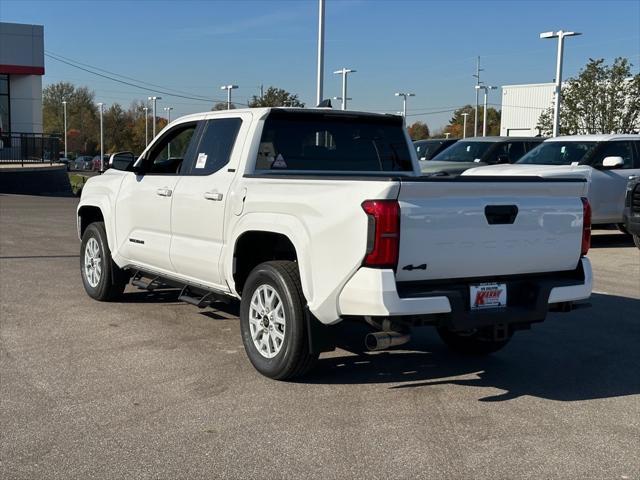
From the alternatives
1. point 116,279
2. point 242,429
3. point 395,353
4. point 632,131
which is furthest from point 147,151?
point 632,131

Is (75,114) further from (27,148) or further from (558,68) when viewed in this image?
(558,68)

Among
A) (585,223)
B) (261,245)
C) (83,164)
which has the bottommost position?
(261,245)

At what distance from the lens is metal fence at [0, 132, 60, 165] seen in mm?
33812

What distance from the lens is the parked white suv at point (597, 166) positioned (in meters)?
13.3

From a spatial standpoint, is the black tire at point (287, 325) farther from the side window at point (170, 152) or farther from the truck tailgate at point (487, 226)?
the side window at point (170, 152)

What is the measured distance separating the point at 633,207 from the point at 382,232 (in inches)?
348

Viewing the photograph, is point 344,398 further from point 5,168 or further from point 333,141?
point 5,168

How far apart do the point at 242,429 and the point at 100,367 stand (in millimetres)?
1741

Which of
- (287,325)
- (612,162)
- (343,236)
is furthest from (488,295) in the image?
(612,162)

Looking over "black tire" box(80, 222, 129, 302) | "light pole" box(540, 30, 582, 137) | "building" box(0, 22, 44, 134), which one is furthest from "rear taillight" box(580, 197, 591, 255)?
"building" box(0, 22, 44, 134)

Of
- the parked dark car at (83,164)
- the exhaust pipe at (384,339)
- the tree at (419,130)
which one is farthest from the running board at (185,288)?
the tree at (419,130)

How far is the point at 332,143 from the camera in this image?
656cm

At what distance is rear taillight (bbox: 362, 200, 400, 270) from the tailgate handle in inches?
28.1

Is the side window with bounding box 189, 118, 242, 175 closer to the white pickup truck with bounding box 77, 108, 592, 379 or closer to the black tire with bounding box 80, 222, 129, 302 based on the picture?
the white pickup truck with bounding box 77, 108, 592, 379
